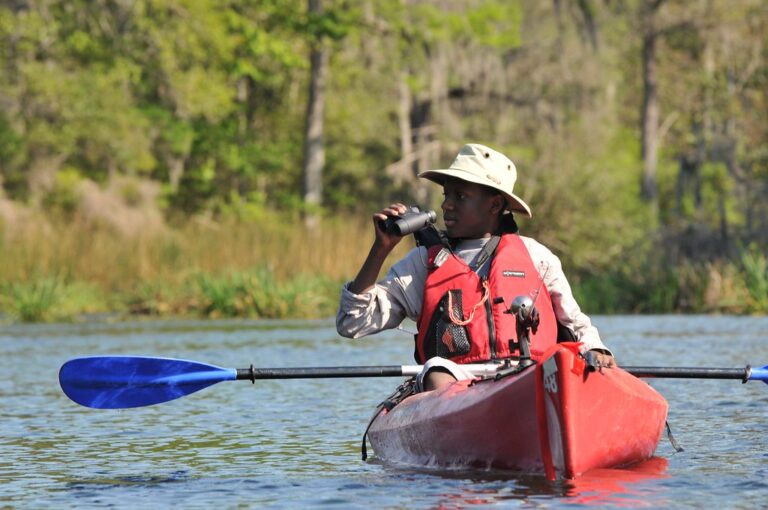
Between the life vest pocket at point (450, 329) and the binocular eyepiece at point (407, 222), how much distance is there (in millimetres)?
394

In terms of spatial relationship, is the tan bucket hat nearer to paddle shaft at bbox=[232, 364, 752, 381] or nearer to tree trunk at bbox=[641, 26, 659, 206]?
paddle shaft at bbox=[232, 364, 752, 381]

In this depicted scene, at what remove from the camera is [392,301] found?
749 centimetres

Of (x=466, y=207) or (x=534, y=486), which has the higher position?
(x=466, y=207)

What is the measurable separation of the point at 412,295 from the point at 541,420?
1345 mm

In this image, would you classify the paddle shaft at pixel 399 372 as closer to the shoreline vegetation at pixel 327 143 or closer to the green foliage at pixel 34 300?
the shoreline vegetation at pixel 327 143

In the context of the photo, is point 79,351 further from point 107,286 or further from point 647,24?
point 647,24

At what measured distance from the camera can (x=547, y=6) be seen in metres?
43.9

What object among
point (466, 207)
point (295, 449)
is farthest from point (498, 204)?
point (295, 449)

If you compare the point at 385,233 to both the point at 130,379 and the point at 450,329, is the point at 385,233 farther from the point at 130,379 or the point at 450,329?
the point at 130,379

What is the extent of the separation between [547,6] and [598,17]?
25.5 ft

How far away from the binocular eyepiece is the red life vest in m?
0.33

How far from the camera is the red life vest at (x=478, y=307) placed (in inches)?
281

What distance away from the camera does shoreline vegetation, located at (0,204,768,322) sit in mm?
19953

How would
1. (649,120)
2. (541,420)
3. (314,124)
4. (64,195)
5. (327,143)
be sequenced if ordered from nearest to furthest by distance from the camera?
(541,420), (314,124), (64,195), (327,143), (649,120)
